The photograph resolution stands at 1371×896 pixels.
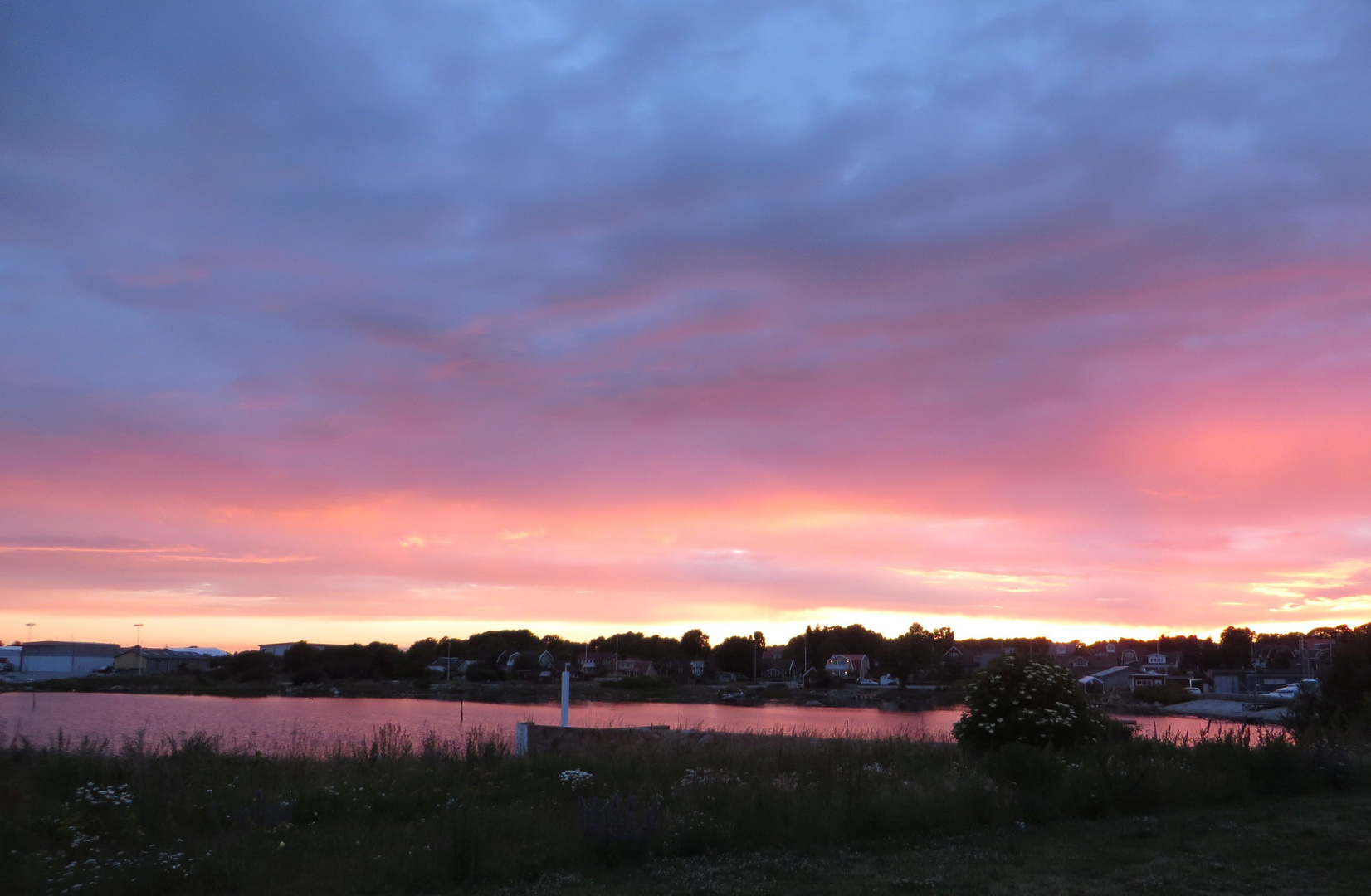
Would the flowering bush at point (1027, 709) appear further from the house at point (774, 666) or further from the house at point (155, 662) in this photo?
the house at point (774, 666)

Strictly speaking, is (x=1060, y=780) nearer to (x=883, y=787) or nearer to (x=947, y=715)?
(x=883, y=787)

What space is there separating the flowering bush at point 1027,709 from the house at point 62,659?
76.2 meters

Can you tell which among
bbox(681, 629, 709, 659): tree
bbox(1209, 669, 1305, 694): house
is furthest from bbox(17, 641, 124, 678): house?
bbox(1209, 669, 1305, 694): house

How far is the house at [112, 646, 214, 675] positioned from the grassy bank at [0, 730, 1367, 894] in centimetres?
6949

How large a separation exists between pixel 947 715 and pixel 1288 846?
152 ft

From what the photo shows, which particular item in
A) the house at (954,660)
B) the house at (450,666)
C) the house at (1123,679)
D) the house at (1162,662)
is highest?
the house at (450,666)

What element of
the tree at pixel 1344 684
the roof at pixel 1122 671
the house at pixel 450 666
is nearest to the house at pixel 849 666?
the roof at pixel 1122 671

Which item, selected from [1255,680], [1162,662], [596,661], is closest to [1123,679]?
[1255,680]

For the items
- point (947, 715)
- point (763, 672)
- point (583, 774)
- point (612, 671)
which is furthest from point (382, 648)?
point (583, 774)

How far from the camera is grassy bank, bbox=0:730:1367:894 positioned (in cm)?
722

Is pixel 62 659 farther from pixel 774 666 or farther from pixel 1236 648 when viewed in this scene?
pixel 1236 648

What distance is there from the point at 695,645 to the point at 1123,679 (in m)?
49.3

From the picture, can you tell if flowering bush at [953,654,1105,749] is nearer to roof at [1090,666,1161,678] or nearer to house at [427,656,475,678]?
roof at [1090,666,1161,678]

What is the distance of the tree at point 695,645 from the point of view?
111 meters
